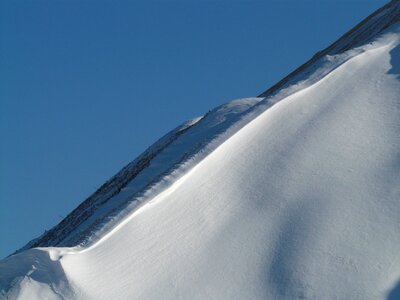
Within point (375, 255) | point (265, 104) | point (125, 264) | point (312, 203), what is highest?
point (265, 104)

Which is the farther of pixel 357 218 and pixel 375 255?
pixel 357 218

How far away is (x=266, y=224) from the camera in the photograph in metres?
7.18

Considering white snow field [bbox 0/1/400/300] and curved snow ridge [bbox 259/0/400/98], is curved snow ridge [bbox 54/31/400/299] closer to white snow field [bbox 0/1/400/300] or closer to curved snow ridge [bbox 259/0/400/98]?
white snow field [bbox 0/1/400/300]

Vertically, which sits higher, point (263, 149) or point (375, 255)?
point (263, 149)

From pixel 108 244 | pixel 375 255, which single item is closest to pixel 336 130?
pixel 375 255

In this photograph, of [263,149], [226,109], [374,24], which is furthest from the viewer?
[374,24]

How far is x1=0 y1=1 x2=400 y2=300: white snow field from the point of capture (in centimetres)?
655

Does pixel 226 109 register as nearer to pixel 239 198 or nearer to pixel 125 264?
pixel 239 198

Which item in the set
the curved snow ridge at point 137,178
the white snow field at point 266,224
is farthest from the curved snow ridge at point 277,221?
the curved snow ridge at point 137,178

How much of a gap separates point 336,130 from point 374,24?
4.45 m

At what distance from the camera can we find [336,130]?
8.33 m

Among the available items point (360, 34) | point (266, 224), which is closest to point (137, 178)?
point (266, 224)

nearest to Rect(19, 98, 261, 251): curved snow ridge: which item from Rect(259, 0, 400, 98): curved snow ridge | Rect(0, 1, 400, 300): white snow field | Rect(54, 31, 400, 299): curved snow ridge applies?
Rect(0, 1, 400, 300): white snow field

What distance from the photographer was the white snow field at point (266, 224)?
6.55 m
